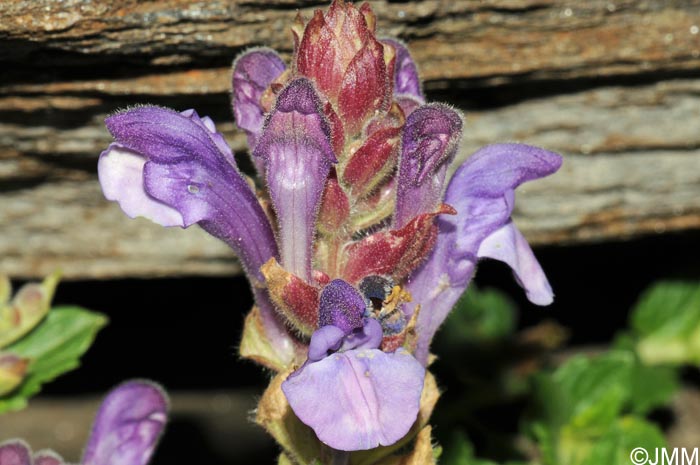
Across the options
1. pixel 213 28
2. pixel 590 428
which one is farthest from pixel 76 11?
pixel 590 428

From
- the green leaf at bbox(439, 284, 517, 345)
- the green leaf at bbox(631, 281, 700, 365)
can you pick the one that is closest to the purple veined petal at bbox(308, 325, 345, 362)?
the green leaf at bbox(439, 284, 517, 345)

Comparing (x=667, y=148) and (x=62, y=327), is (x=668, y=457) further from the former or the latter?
(x=62, y=327)

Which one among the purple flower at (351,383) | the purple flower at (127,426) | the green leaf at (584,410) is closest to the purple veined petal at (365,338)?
the purple flower at (351,383)

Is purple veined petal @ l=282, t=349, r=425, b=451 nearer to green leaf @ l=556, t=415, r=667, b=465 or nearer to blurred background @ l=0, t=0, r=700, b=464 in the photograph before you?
blurred background @ l=0, t=0, r=700, b=464

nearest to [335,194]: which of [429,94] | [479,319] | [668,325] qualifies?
[429,94]

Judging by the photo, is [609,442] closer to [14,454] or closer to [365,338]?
[365,338]

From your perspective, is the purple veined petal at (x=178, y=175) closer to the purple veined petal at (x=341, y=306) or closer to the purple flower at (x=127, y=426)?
the purple veined petal at (x=341, y=306)
